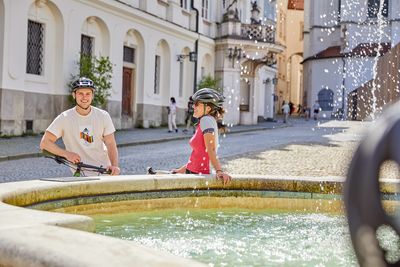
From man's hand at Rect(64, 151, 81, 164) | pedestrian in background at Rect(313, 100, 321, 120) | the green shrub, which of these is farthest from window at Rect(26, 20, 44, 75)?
pedestrian in background at Rect(313, 100, 321, 120)

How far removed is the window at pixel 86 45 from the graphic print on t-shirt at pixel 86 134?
1778 centimetres

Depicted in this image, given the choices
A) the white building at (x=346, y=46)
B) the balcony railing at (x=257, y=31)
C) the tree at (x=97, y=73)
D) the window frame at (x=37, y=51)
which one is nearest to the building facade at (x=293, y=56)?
the white building at (x=346, y=46)

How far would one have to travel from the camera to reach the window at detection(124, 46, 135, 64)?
2670 centimetres

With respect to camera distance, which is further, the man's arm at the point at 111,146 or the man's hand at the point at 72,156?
the man's arm at the point at 111,146

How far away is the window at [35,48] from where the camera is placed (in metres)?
20.3

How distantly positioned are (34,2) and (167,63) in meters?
10.7

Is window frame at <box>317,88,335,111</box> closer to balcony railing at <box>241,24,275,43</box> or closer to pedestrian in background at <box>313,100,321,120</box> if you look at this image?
pedestrian in background at <box>313,100,321,120</box>

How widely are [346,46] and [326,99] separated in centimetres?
496

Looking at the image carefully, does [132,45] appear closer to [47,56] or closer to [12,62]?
[47,56]

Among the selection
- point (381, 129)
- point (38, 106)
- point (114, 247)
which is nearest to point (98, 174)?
point (114, 247)

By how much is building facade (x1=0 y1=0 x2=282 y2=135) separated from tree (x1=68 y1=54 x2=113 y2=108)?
43 cm

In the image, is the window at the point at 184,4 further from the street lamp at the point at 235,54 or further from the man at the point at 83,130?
the man at the point at 83,130

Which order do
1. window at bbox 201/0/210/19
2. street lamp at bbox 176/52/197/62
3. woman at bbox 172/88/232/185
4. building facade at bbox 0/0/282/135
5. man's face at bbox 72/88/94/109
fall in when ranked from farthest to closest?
window at bbox 201/0/210/19
street lamp at bbox 176/52/197/62
building facade at bbox 0/0/282/135
woman at bbox 172/88/232/185
man's face at bbox 72/88/94/109

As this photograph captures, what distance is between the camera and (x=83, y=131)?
5.68m
